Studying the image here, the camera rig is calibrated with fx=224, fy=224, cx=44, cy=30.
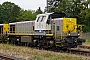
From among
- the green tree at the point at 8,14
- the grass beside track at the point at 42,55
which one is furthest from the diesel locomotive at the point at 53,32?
the green tree at the point at 8,14

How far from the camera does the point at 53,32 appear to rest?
63.9 feet

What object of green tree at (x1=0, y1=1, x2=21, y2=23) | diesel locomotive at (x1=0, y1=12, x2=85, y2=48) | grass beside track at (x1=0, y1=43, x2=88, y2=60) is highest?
green tree at (x1=0, y1=1, x2=21, y2=23)

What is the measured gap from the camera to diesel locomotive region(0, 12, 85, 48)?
18375 millimetres

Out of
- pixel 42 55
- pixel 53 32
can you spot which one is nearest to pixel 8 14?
pixel 53 32

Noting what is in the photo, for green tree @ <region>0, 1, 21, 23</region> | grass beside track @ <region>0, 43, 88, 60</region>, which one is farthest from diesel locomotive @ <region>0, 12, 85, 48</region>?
green tree @ <region>0, 1, 21, 23</region>

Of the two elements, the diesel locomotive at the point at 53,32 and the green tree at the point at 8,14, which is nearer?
the diesel locomotive at the point at 53,32

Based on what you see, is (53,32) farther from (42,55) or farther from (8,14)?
(8,14)

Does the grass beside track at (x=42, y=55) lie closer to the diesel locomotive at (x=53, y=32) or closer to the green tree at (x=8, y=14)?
the diesel locomotive at (x=53, y=32)

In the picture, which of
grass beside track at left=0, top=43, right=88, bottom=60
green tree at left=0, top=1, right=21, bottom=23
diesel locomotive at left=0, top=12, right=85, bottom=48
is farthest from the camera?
green tree at left=0, top=1, right=21, bottom=23

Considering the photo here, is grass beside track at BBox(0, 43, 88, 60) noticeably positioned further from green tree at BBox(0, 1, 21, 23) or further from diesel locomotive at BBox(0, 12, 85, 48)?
green tree at BBox(0, 1, 21, 23)

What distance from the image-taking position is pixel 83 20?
161 feet

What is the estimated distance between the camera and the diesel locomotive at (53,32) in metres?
18.4

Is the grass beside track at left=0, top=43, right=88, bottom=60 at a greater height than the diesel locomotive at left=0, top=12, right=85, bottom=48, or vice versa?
the diesel locomotive at left=0, top=12, right=85, bottom=48

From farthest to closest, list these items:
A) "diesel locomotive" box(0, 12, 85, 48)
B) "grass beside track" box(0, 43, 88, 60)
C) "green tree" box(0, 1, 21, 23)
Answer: "green tree" box(0, 1, 21, 23) → "diesel locomotive" box(0, 12, 85, 48) → "grass beside track" box(0, 43, 88, 60)
